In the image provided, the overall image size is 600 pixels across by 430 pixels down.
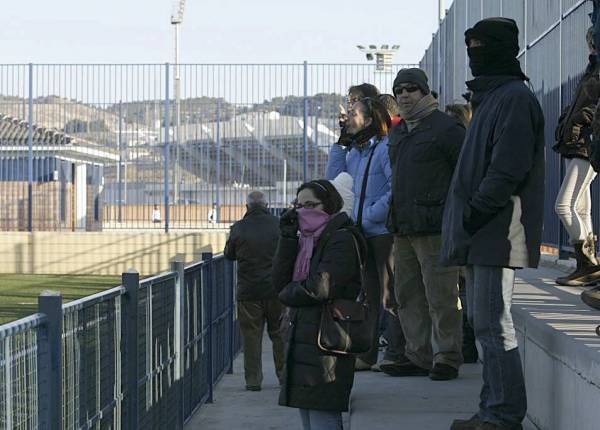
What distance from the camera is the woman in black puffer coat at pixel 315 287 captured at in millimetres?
6852

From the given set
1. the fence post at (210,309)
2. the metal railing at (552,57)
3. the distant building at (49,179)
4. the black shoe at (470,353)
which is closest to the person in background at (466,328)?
the black shoe at (470,353)

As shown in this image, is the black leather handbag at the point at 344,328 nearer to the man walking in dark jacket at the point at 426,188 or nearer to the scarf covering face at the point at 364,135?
the man walking in dark jacket at the point at 426,188

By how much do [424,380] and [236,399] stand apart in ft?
12.8

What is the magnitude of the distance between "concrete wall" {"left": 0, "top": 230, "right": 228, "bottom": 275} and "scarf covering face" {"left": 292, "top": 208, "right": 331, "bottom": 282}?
66.1 feet

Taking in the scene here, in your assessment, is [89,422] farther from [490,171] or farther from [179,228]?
[179,228]

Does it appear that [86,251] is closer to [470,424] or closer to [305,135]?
[305,135]

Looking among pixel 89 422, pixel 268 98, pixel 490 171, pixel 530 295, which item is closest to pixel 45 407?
pixel 89 422

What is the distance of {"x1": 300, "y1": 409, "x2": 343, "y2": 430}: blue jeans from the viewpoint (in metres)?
6.93

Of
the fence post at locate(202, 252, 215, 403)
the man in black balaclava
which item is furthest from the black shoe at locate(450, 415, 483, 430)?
the fence post at locate(202, 252, 215, 403)

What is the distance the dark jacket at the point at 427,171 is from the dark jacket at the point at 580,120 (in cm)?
103

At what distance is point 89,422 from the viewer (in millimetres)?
6695

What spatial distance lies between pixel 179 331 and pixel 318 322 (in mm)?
3304

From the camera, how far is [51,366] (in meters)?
5.82

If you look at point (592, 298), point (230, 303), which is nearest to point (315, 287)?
point (592, 298)
